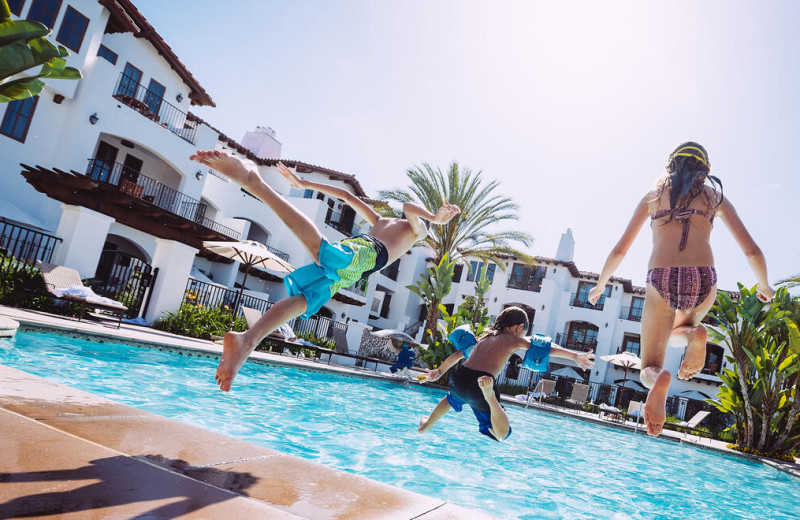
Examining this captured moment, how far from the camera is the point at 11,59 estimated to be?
2770 mm

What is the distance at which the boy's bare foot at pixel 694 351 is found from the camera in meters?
2.62

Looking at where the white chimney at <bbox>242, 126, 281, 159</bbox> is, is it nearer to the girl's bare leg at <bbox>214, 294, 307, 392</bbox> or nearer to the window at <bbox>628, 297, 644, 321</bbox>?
the window at <bbox>628, 297, 644, 321</bbox>

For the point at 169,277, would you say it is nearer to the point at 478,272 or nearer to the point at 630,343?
the point at 478,272

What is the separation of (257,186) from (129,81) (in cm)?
2100

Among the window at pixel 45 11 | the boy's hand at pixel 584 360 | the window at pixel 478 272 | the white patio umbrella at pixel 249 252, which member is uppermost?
the window at pixel 45 11

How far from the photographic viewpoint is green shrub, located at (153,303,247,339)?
1277 centimetres

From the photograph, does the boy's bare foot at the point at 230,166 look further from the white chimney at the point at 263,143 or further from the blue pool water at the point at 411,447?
the white chimney at the point at 263,143

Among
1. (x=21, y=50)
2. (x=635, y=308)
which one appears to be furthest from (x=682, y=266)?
(x=635, y=308)

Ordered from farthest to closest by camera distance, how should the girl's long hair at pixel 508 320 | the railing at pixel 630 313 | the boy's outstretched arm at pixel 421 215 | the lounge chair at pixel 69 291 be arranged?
1. the railing at pixel 630 313
2. the lounge chair at pixel 69 291
3. the girl's long hair at pixel 508 320
4. the boy's outstretched arm at pixel 421 215

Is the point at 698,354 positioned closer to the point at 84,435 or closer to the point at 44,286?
the point at 84,435

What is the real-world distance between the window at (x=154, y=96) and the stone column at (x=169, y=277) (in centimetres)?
1029

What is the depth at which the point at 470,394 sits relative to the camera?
4.31 metres

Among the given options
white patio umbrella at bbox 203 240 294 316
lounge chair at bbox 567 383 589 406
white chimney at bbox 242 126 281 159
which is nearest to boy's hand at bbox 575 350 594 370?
white patio umbrella at bbox 203 240 294 316

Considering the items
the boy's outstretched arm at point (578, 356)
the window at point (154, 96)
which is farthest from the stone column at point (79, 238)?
the boy's outstretched arm at point (578, 356)
